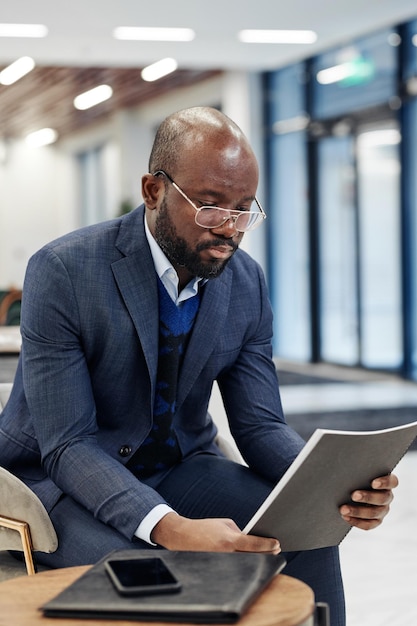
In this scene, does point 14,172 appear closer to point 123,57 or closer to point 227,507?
point 123,57

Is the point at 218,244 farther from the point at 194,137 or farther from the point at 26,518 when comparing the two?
the point at 26,518

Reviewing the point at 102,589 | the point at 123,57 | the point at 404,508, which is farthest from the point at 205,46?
the point at 102,589

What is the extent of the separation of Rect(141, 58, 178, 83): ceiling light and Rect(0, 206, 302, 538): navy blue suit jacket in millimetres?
10102

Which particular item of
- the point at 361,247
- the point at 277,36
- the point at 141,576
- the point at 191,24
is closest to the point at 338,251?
the point at 361,247

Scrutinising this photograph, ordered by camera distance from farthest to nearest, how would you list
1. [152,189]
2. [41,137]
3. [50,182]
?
1. [50,182]
2. [41,137]
3. [152,189]

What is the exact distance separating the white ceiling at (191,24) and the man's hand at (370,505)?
25.2 feet

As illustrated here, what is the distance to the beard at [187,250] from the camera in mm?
2077

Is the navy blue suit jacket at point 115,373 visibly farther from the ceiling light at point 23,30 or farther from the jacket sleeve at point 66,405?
the ceiling light at point 23,30

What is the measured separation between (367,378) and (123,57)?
4.60m

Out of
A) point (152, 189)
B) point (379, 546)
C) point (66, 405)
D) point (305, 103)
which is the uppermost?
point (305, 103)

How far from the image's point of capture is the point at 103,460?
2.00 meters

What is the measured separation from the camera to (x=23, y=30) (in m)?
9.87

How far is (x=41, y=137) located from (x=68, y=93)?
5.58 meters

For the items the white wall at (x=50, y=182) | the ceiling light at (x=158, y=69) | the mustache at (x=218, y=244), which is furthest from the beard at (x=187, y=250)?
the white wall at (x=50, y=182)
